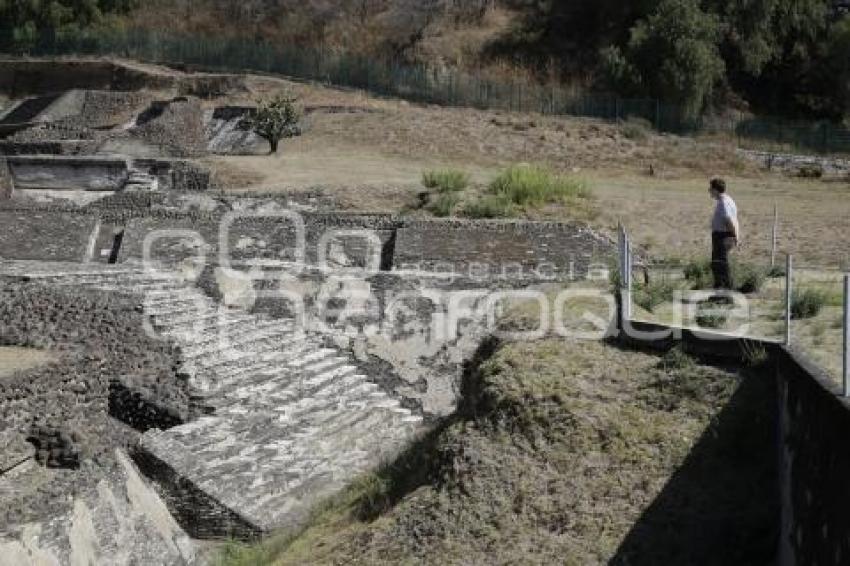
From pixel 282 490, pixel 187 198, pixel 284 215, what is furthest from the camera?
pixel 187 198

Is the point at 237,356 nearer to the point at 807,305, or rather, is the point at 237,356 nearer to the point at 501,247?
the point at 501,247

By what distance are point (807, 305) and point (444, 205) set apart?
10835 millimetres

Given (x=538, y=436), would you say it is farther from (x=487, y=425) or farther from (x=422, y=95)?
(x=422, y=95)

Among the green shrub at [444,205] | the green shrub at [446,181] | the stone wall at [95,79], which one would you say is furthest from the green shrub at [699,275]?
the stone wall at [95,79]

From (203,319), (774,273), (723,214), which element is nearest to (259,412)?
(203,319)

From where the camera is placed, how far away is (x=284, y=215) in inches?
611

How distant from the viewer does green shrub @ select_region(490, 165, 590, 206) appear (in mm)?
18484

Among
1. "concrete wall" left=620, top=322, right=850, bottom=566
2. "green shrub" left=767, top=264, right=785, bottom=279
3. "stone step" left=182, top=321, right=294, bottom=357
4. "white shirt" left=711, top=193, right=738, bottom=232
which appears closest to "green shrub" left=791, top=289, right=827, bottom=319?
"concrete wall" left=620, top=322, right=850, bottom=566

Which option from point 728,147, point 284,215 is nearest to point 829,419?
point 284,215

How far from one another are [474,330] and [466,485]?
567cm

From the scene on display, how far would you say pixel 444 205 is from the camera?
1822 centimetres

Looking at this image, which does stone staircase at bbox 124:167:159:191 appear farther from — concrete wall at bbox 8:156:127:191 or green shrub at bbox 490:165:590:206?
green shrub at bbox 490:165:590:206

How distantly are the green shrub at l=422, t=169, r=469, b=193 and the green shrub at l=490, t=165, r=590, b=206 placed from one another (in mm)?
527

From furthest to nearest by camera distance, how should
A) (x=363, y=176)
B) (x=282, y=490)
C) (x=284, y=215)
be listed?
(x=363, y=176), (x=284, y=215), (x=282, y=490)
